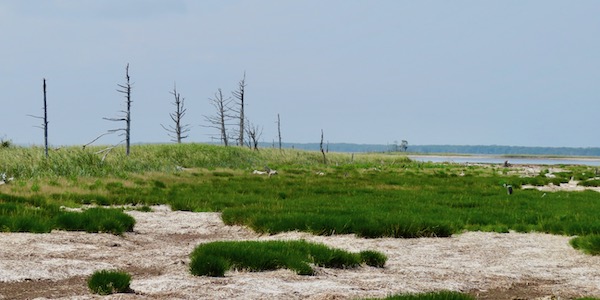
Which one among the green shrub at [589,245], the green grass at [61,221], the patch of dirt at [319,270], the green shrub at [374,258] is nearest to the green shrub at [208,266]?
the patch of dirt at [319,270]

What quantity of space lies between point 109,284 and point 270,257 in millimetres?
3251

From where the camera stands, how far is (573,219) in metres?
19.4

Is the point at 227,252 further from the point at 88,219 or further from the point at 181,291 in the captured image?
the point at 88,219

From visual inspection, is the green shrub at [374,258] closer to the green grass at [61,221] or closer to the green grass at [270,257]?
the green grass at [270,257]

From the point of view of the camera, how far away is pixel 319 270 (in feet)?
36.6

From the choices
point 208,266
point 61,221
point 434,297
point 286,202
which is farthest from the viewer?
point 286,202

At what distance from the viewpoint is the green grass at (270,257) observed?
10320 millimetres

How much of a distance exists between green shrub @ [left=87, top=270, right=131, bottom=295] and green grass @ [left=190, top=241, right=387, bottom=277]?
1.66 m

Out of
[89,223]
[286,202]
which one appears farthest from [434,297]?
[286,202]

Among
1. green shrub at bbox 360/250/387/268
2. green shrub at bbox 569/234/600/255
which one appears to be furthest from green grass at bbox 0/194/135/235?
green shrub at bbox 569/234/600/255

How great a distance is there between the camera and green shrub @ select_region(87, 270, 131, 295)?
28.4 ft

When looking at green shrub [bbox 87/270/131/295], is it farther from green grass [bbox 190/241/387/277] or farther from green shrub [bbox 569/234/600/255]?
green shrub [bbox 569/234/600/255]

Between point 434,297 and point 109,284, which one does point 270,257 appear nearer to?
point 109,284

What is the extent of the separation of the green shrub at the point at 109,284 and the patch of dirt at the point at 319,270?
18 cm
